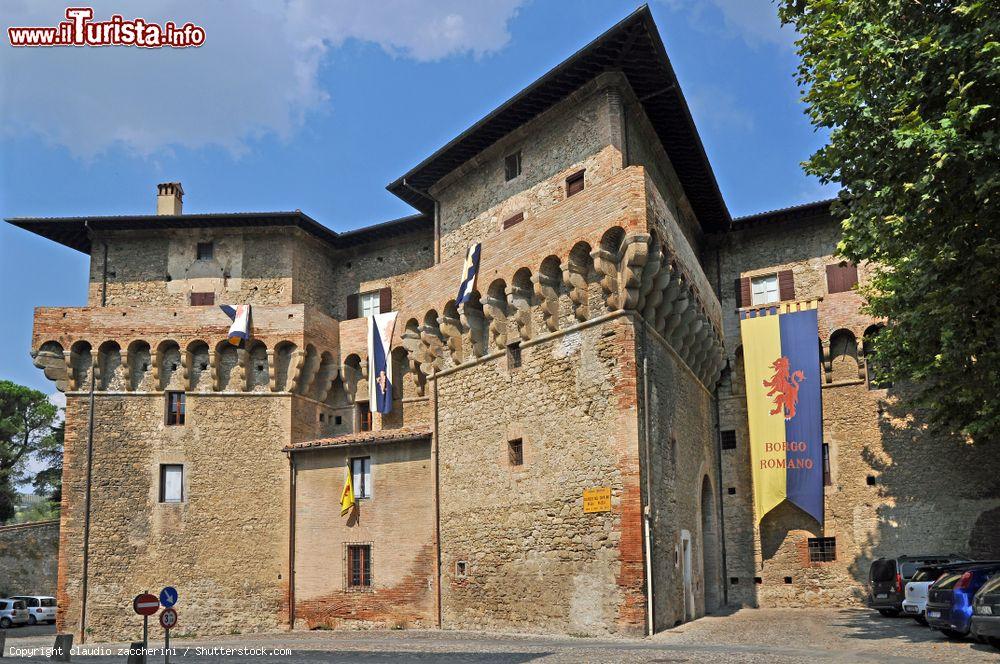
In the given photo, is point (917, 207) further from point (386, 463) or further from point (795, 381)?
point (386, 463)

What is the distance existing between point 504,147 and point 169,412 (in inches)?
545

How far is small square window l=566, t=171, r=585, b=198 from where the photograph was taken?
23.3 m

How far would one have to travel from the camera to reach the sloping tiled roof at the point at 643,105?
21500mm

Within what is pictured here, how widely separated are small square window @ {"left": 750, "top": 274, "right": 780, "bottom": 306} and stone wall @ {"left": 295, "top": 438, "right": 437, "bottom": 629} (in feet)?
39.7

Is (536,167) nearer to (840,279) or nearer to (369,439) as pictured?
(369,439)

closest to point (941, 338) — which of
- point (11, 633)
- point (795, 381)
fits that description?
point (795, 381)

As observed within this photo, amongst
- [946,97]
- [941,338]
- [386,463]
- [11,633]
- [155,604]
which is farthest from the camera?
[11,633]

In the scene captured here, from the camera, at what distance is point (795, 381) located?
89.3ft

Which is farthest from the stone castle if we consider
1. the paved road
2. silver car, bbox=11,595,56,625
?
silver car, bbox=11,595,56,625

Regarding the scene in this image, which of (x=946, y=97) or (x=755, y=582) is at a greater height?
(x=946, y=97)

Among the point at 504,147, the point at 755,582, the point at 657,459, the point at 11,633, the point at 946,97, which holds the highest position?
the point at 504,147

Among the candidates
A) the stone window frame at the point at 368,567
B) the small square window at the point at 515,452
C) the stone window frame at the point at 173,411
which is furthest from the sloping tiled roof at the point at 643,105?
the stone window frame at the point at 368,567

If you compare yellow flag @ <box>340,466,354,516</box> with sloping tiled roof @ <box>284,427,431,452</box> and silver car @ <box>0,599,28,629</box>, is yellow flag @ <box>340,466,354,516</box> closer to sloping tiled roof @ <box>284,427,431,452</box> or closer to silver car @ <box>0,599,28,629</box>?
sloping tiled roof @ <box>284,427,431,452</box>

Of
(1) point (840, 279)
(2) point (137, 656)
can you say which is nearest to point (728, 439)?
(1) point (840, 279)
